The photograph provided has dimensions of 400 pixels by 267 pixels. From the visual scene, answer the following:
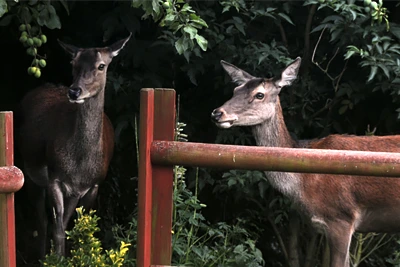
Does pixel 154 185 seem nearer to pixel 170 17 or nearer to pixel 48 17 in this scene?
pixel 170 17

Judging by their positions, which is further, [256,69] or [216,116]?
[256,69]

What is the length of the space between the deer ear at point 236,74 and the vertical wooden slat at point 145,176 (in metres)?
2.94

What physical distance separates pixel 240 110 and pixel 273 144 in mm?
374

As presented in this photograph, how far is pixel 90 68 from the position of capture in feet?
20.8

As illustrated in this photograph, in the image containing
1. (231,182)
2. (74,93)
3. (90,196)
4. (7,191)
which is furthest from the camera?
(90,196)

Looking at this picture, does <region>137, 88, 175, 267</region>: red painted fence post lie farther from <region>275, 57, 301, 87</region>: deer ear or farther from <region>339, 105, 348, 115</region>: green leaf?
<region>339, 105, 348, 115</region>: green leaf

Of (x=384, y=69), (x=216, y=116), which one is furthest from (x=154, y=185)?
(x=384, y=69)

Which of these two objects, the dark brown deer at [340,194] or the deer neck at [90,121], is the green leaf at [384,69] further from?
the deer neck at [90,121]

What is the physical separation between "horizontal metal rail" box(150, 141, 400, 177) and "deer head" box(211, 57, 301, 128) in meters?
2.56

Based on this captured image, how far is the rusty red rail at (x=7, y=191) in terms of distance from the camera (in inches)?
117

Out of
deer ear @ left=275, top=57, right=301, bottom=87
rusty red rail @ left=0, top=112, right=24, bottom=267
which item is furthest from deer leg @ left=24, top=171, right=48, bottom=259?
rusty red rail @ left=0, top=112, right=24, bottom=267

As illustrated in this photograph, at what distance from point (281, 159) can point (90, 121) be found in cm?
356

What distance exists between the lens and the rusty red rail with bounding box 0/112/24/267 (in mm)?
2980

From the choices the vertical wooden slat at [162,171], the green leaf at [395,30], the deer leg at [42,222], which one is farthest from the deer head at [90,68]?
the vertical wooden slat at [162,171]
